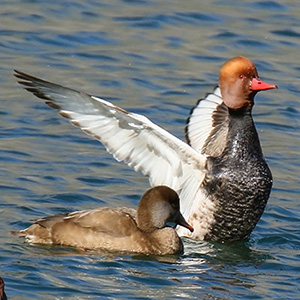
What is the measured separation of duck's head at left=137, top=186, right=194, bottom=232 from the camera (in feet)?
29.3

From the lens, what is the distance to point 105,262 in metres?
8.43

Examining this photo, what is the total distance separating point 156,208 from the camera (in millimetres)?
8953

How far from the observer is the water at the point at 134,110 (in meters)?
8.14

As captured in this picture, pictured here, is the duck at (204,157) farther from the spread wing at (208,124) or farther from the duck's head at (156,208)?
the spread wing at (208,124)

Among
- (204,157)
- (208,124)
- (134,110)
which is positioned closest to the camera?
(204,157)

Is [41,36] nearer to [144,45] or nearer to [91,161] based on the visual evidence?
[144,45]

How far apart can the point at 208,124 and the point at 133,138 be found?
5.20 feet

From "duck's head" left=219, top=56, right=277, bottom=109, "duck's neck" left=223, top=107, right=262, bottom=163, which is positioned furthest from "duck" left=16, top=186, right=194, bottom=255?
"duck's head" left=219, top=56, right=277, bottom=109

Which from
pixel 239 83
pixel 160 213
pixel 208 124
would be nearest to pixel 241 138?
pixel 239 83

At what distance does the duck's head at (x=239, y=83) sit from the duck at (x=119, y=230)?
110 cm

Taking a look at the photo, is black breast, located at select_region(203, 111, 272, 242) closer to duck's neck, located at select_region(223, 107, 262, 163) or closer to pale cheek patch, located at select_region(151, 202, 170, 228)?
duck's neck, located at select_region(223, 107, 262, 163)

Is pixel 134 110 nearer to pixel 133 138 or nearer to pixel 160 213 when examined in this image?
pixel 133 138

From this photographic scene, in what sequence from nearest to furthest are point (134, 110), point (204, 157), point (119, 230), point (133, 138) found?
point (119, 230) < point (133, 138) < point (204, 157) < point (134, 110)

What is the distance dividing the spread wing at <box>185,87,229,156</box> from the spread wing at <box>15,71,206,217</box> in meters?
0.90
